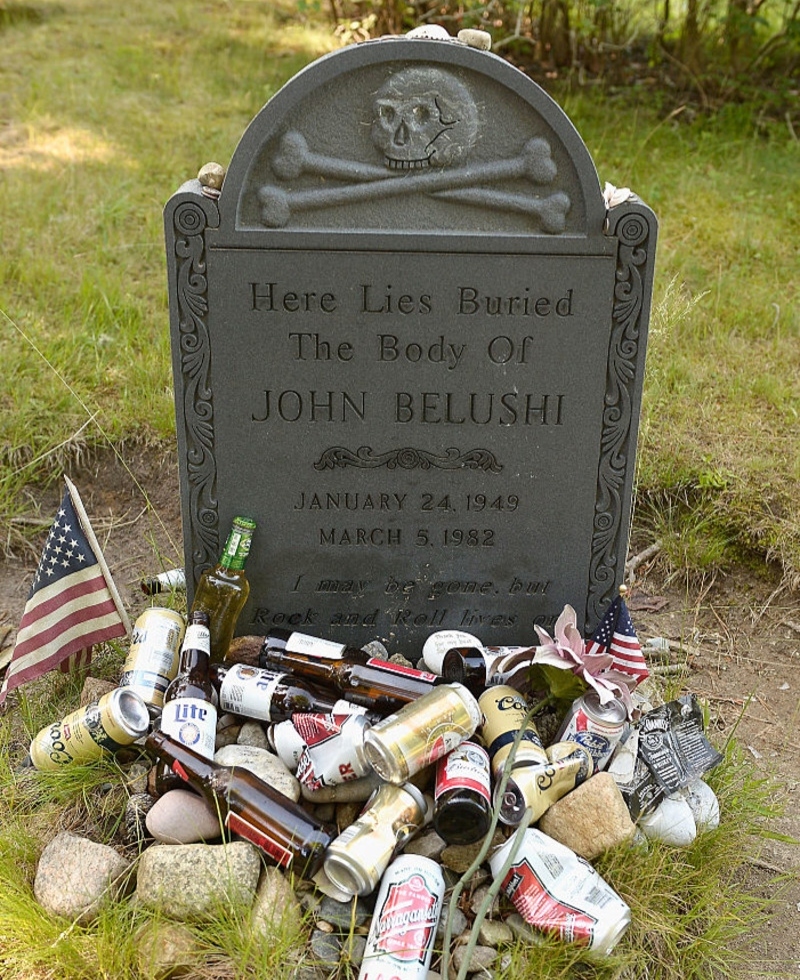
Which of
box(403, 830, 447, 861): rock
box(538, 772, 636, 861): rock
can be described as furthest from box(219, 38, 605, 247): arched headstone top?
box(403, 830, 447, 861): rock

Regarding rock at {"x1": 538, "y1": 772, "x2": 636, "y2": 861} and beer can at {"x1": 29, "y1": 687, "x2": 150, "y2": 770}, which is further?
beer can at {"x1": 29, "y1": 687, "x2": 150, "y2": 770}

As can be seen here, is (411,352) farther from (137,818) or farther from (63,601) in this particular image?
(137,818)

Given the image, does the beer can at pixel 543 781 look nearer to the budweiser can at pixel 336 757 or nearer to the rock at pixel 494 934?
the rock at pixel 494 934

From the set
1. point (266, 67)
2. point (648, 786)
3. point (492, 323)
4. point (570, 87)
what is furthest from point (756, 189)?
point (648, 786)

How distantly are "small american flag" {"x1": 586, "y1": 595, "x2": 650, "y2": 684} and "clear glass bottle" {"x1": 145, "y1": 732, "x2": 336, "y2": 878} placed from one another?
3.06 feet

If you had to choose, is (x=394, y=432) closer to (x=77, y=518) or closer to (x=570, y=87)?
(x=77, y=518)

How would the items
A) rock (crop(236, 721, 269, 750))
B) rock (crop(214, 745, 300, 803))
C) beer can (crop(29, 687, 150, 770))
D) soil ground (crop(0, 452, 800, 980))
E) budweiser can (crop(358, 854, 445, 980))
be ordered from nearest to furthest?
budweiser can (crop(358, 854, 445, 980))
rock (crop(214, 745, 300, 803))
beer can (crop(29, 687, 150, 770))
rock (crop(236, 721, 269, 750))
soil ground (crop(0, 452, 800, 980))

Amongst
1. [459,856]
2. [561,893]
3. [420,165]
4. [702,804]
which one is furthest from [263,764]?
[420,165]

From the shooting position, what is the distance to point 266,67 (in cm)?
763

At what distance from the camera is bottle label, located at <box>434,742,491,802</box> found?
98.9 inches

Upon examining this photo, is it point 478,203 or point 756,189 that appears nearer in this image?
point 478,203

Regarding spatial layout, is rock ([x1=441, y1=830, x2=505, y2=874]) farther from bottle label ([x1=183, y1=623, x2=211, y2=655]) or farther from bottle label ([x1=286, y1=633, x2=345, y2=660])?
bottle label ([x1=183, y1=623, x2=211, y2=655])

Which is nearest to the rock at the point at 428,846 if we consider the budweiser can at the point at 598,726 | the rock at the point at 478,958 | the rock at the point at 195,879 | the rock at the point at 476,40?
the rock at the point at 478,958

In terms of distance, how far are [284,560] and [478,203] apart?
3.84 feet
